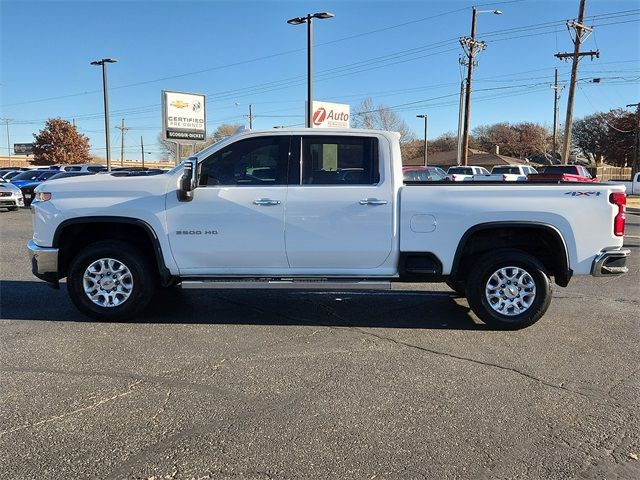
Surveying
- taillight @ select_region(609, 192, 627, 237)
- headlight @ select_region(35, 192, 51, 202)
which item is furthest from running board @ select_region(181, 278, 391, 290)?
taillight @ select_region(609, 192, 627, 237)

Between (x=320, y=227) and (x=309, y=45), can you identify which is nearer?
(x=320, y=227)

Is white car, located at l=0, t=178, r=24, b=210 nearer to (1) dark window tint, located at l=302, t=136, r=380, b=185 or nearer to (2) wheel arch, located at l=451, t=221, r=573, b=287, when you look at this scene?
(1) dark window tint, located at l=302, t=136, r=380, b=185

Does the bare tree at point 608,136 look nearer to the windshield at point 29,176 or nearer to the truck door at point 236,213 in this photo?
the windshield at point 29,176

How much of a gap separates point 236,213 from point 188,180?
1.89 feet

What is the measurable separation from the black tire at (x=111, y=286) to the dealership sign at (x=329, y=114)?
2623 centimetres

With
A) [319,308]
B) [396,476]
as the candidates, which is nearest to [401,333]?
[319,308]

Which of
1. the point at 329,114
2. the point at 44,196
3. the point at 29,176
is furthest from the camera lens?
the point at 329,114

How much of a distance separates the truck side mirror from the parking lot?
1.34 m

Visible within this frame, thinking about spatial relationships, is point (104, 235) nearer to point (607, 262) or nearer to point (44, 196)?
point (44, 196)

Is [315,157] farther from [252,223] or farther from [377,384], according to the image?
[377,384]

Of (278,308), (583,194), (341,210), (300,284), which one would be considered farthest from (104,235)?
(583,194)

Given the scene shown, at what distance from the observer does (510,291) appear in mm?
5617

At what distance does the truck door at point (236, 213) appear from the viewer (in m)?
5.63

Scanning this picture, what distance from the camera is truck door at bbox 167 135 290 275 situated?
18.5 feet
